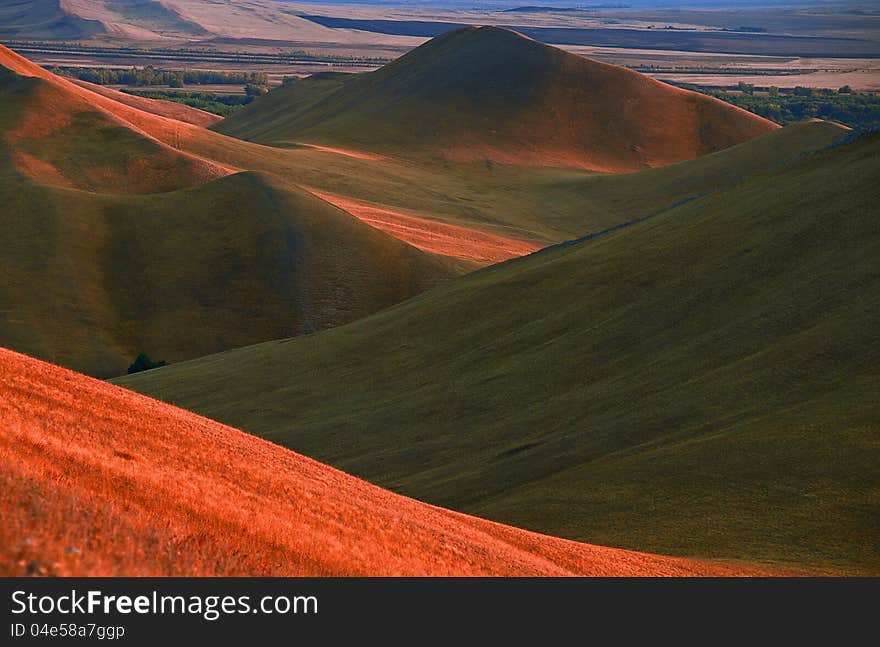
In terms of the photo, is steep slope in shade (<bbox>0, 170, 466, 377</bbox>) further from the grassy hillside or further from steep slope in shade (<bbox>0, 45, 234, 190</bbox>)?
steep slope in shade (<bbox>0, 45, 234, 190</bbox>)

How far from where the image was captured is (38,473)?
21.5 m

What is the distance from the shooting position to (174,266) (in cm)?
10550

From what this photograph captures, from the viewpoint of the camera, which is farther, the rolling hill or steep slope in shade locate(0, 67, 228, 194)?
steep slope in shade locate(0, 67, 228, 194)

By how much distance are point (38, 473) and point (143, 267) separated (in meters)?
86.8

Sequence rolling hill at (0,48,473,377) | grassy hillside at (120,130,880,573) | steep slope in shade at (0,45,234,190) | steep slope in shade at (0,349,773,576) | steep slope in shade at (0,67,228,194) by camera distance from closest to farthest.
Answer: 1. steep slope in shade at (0,349,773,576)
2. grassy hillside at (120,130,880,573)
3. rolling hill at (0,48,473,377)
4. steep slope in shade at (0,67,228,194)
5. steep slope in shade at (0,45,234,190)

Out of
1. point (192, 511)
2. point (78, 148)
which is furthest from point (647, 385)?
point (78, 148)

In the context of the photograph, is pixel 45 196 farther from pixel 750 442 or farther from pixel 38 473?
pixel 38 473

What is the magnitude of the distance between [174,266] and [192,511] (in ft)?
283

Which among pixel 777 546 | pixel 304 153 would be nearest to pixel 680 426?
pixel 777 546

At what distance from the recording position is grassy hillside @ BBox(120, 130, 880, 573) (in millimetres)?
38188

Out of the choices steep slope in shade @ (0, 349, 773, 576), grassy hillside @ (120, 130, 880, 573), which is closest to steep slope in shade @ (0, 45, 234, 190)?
grassy hillside @ (120, 130, 880, 573)

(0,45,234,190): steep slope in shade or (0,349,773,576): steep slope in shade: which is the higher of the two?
(0,349,773,576): steep slope in shade

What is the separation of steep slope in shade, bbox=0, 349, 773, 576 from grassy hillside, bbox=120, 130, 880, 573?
622 cm

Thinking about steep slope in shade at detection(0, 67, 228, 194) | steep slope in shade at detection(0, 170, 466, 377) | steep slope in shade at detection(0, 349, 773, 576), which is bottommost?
steep slope in shade at detection(0, 170, 466, 377)
